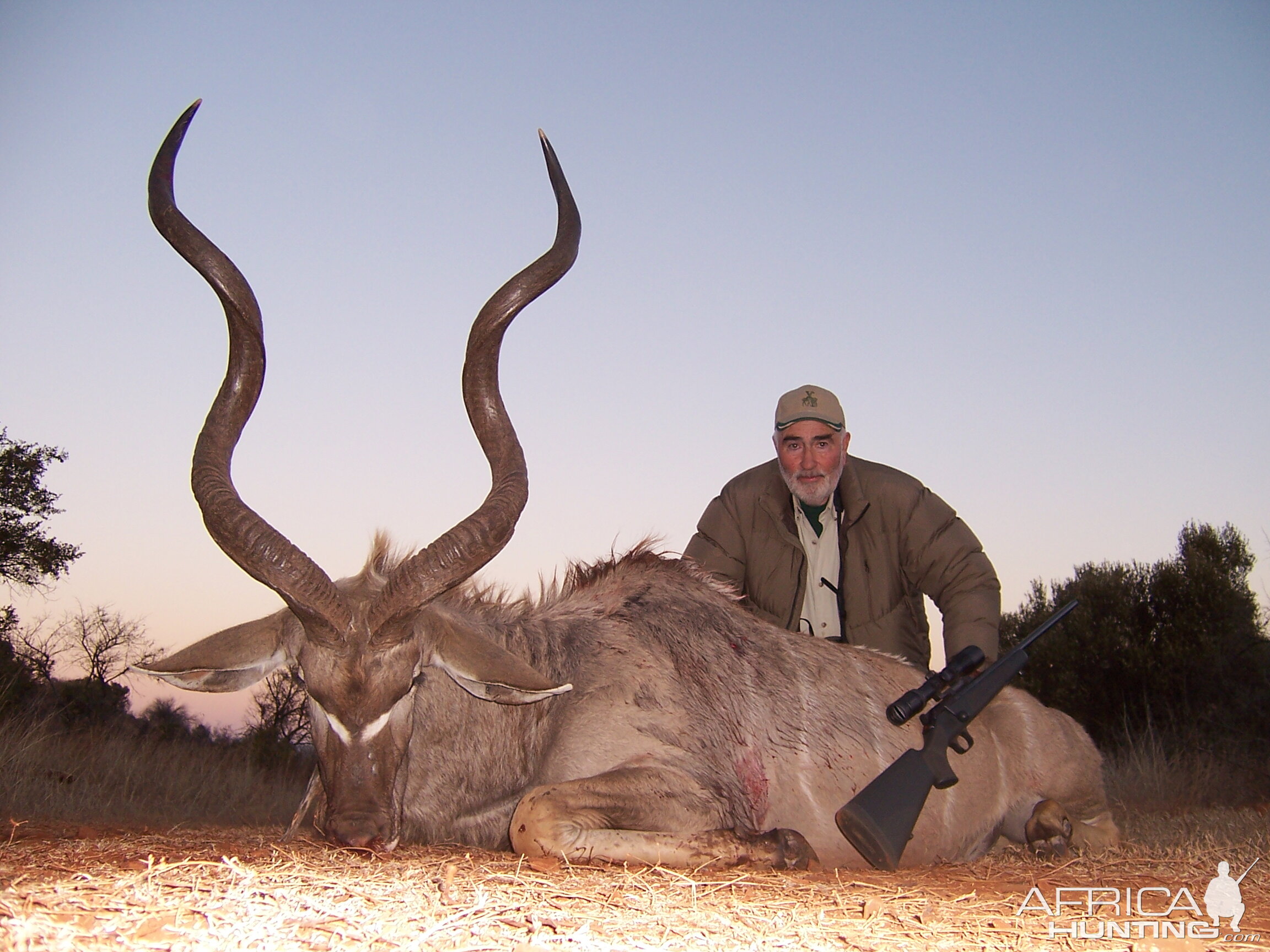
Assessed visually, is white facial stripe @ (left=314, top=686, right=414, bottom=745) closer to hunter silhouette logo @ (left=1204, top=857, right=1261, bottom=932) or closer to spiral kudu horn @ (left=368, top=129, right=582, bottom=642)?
spiral kudu horn @ (left=368, top=129, right=582, bottom=642)

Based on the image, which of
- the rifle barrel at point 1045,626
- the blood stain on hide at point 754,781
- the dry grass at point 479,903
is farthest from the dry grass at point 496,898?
the rifle barrel at point 1045,626

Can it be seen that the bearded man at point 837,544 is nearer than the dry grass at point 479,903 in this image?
No

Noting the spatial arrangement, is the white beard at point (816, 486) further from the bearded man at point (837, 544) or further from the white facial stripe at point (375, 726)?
the white facial stripe at point (375, 726)

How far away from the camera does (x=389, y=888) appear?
288 cm

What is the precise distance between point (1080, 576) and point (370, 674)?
1690cm

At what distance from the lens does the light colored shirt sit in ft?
21.8

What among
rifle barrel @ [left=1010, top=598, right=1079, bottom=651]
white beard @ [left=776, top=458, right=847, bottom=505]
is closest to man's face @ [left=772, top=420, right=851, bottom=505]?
white beard @ [left=776, top=458, right=847, bottom=505]

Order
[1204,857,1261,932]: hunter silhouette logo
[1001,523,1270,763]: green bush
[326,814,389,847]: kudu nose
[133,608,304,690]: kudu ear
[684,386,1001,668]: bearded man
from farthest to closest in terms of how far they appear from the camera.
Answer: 1. [1001,523,1270,763]: green bush
2. [684,386,1001,668]: bearded man
3. [133,608,304,690]: kudu ear
4. [326,814,389,847]: kudu nose
5. [1204,857,1261,932]: hunter silhouette logo

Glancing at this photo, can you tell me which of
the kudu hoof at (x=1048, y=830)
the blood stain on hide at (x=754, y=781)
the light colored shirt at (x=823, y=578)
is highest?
the light colored shirt at (x=823, y=578)

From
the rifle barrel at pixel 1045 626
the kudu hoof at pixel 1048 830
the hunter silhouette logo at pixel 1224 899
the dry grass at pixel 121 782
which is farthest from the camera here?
the dry grass at pixel 121 782

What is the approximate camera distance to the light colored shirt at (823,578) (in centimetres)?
664

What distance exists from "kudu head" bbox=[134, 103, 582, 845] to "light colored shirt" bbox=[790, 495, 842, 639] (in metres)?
2.60

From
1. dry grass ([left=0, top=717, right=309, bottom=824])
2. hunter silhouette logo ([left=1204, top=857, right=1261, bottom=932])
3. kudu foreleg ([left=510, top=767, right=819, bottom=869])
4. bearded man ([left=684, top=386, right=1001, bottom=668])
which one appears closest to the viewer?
hunter silhouette logo ([left=1204, top=857, right=1261, bottom=932])

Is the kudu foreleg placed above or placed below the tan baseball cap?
below
